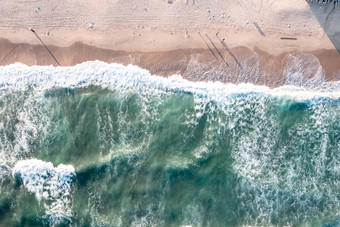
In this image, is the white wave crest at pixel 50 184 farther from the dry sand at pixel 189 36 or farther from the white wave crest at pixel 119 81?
the dry sand at pixel 189 36

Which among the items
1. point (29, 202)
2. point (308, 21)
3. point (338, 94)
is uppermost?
point (308, 21)

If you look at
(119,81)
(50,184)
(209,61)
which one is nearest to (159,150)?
(119,81)

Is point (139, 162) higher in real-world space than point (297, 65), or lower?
lower

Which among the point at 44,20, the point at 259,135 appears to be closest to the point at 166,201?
the point at 259,135

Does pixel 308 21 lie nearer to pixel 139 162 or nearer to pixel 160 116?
pixel 160 116

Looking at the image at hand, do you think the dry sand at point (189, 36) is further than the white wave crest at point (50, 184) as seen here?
Yes

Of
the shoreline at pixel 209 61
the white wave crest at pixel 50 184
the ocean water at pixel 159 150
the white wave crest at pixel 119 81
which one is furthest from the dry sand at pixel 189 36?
the white wave crest at pixel 50 184
